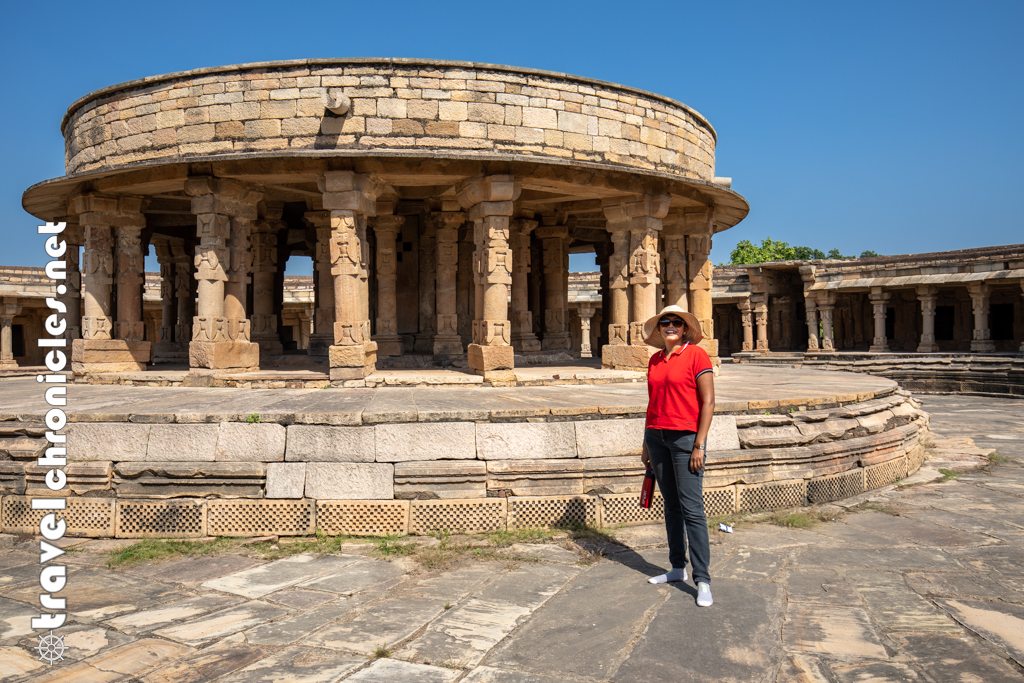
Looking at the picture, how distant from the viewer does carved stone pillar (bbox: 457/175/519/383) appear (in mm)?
8258

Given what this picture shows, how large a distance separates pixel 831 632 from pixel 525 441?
8.68 feet

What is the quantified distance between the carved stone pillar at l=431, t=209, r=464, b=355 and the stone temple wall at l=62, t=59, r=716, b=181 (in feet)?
8.77

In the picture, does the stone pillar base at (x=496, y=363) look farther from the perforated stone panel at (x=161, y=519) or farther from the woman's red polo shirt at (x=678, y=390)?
the woman's red polo shirt at (x=678, y=390)

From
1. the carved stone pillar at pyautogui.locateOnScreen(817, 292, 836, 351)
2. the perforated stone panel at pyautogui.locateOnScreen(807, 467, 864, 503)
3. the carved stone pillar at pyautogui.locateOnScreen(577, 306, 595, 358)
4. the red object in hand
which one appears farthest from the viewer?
the carved stone pillar at pyautogui.locateOnScreen(577, 306, 595, 358)

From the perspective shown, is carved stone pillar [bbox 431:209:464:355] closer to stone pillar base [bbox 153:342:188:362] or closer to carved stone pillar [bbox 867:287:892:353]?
stone pillar base [bbox 153:342:188:362]

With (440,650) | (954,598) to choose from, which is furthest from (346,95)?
(954,598)

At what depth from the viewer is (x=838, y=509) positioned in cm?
578

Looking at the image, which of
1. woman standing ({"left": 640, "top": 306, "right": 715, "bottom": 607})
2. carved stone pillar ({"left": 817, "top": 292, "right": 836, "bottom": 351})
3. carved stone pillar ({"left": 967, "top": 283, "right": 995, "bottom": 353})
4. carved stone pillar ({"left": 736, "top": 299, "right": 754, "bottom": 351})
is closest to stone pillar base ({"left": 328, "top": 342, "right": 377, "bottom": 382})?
woman standing ({"left": 640, "top": 306, "right": 715, "bottom": 607})

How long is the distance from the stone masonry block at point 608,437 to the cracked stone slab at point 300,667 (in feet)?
9.16

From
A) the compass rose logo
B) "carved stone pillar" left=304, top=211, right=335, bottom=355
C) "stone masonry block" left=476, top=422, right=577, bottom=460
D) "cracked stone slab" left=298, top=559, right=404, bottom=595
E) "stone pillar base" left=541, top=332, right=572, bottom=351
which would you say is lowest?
"cracked stone slab" left=298, top=559, right=404, bottom=595

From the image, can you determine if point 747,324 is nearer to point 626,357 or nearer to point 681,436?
point 626,357

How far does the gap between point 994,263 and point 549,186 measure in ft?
61.9

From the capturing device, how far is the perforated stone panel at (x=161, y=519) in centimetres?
517

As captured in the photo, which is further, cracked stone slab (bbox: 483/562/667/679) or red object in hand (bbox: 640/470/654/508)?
red object in hand (bbox: 640/470/654/508)
